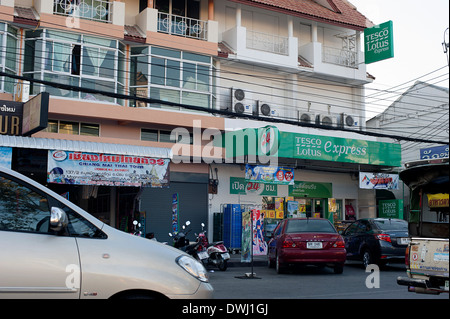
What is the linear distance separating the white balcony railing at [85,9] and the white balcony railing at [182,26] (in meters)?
2.41

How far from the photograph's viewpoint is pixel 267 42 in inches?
1033

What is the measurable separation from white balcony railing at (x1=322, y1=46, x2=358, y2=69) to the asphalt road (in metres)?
14.9

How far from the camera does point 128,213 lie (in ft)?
71.4

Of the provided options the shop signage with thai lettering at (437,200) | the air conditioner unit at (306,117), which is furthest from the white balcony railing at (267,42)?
→ the shop signage with thai lettering at (437,200)

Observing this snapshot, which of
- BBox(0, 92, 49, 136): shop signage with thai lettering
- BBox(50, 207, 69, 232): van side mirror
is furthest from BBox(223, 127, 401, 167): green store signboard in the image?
BBox(50, 207, 69, 232): van side mirror

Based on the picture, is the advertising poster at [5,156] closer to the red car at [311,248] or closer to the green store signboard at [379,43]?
the red car at [311,248]

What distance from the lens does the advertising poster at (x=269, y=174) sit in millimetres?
21875

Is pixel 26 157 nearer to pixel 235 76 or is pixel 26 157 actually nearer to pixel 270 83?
pixel 235 76

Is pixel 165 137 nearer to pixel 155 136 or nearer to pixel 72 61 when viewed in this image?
pixel 155 136

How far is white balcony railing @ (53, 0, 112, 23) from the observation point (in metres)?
21.3

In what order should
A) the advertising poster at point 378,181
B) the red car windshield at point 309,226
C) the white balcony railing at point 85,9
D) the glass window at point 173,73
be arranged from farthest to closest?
the advertising poster at point 378,181, the glass window at point 173,73, the white balcony railing at point 85,9, the red car windshield at point 309,226

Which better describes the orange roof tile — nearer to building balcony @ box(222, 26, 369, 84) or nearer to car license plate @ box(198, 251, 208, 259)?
building balcony @ box(222, 26, 369, 84)

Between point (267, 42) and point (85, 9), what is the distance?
900 cm
